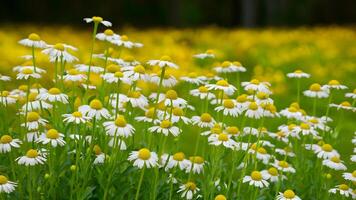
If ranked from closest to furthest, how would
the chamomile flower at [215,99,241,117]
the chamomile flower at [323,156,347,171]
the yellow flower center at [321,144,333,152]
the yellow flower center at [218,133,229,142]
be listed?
the yellow flower center at [218,133,229,142]
the chamomile flower at [215,99,241,117]
the chamomile flower at [323,156,347,171]
the yellow flower center at [321,144,333,152]

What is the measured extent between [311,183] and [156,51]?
18.9ft

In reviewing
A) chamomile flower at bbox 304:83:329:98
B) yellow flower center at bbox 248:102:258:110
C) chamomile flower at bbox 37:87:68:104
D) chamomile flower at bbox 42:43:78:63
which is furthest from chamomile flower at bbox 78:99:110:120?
chamomile flower at bbox 304:83:329:98

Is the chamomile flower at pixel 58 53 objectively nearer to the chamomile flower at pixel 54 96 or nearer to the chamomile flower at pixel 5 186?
the chamomile flower at pixel 54 96

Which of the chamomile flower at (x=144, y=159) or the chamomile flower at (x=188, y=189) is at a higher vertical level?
the chamomile flower at (x=144, y=159)

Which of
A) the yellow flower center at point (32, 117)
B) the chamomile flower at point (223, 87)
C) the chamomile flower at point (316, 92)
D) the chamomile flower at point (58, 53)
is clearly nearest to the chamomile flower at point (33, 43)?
the chamomile flower at point (58, 53)

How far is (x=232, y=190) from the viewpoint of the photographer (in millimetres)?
3525

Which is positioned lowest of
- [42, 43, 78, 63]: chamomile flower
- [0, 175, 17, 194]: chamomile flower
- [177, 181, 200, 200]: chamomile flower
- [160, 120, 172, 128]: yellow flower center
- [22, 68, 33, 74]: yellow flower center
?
[177, 181, 200, 200]: chamomile flower

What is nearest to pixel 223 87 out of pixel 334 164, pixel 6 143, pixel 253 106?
pixel 253 106

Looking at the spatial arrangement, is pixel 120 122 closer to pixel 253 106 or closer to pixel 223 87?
pixel 223 87

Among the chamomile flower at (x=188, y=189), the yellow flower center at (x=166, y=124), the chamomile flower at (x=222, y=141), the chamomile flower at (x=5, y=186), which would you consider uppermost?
the yellow flower center at (x=166, y=124)

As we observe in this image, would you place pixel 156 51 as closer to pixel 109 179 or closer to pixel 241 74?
pixel 241 74

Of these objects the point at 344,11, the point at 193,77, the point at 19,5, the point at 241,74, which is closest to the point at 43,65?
the point at 241,74

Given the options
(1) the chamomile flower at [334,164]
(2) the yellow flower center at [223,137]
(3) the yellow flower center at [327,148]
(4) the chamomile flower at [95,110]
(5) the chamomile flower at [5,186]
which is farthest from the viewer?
(3) the yellow flower center at [327,148]

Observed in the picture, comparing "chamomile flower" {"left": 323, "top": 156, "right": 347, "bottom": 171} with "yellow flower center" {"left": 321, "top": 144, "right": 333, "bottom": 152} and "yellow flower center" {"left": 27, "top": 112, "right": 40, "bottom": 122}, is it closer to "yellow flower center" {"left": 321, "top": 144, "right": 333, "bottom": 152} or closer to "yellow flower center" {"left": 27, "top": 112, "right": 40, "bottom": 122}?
"yellow flower center" {"left": 321, "top": 144, "right": 333, "bottom": 152}
